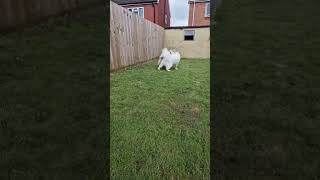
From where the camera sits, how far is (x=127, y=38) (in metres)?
7.45

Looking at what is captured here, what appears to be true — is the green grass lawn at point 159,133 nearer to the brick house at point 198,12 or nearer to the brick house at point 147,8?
the brick house at point 147,8

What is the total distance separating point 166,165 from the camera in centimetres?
218

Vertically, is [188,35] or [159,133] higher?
[188,35]

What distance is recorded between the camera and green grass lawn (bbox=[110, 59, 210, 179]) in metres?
2.13

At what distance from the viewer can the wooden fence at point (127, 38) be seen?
21.2 feet
